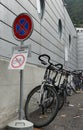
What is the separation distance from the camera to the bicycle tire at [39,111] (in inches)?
289

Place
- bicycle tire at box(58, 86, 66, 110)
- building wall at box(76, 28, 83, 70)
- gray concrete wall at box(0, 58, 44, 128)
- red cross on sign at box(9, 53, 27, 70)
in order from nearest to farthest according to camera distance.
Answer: red cross on sign at box(9, 53, 27, 70) → gray concrete wall at box(0, 58, 44, 128) → bicycle tire at box(58, 86, 66, 110) → building wall at box(76, 28, 83, 70)

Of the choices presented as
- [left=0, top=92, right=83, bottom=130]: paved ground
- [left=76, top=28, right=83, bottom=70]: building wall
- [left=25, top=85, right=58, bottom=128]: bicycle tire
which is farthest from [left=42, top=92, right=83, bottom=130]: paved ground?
[left=76, top=28, right=83, bottom=70]: building wall

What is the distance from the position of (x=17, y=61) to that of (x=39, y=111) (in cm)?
174

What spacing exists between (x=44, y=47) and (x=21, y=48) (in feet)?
24.2

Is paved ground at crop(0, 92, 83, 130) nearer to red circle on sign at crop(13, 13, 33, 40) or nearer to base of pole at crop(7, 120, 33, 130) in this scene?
base of pole at crop(7, 120, 33, 130)

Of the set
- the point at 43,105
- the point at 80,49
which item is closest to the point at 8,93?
the point at 43,105

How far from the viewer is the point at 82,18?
186 feet

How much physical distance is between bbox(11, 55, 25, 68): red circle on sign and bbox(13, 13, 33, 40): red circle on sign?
1.44ft

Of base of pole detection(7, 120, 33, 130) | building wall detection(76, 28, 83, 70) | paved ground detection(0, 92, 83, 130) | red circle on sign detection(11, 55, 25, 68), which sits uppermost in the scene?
building wall detection(76, 28, 83, 70)

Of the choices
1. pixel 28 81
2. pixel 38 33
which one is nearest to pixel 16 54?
pixel 28 81

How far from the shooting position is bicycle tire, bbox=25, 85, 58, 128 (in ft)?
24.0

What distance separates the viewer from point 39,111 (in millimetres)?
7938

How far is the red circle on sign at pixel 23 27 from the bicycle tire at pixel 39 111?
1341mm

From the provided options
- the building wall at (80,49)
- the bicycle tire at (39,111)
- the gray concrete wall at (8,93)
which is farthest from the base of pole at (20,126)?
the building wall at (80,49)
